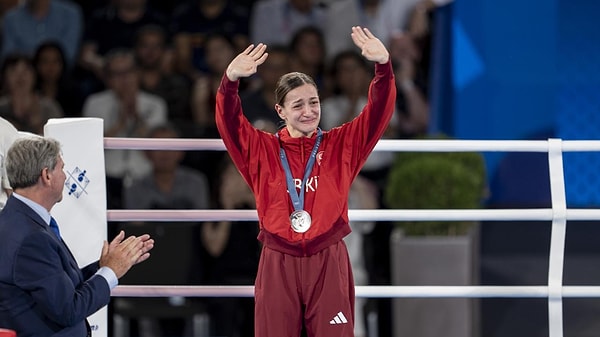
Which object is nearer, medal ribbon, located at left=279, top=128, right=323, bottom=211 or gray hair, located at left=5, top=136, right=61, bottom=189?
gray hair, located at left=5, top=136, right=61, bottom=189

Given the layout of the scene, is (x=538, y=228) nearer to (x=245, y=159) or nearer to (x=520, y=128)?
(x=520, y=128)

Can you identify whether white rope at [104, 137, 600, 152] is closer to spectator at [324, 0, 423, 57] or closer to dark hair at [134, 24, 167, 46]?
spectator at [324, 0, 423, 57]

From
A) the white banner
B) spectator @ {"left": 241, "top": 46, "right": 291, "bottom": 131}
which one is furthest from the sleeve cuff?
spectator @ {"left": 241, "top": 46, "right": 291, "bottom": 131}

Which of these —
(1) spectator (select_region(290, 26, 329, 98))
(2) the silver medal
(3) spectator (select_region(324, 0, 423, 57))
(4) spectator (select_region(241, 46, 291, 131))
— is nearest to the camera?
(2) the silver medal

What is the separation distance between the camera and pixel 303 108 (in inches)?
161

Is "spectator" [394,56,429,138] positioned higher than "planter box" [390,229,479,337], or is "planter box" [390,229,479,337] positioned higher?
"spectator" [394,56,429,138]

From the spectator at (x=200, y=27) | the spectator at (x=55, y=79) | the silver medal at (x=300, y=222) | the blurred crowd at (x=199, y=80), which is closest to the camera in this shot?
the silver medal at (x=300, y=222)

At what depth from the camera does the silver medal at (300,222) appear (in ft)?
13.1

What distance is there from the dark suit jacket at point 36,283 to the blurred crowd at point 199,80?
10.1ft

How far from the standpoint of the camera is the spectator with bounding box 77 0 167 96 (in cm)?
868

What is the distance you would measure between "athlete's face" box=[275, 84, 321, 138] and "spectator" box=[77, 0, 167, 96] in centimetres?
475

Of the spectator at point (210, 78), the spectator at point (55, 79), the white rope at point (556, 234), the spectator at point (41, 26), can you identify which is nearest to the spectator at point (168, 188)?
the spectator at point (210, 78)

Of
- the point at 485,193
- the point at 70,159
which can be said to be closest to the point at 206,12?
the point at 485,193

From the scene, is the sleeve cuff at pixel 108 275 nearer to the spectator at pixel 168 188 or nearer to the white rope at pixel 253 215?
the white rope at pixel 253 215
